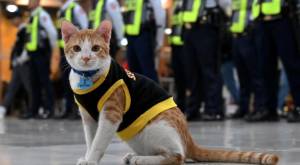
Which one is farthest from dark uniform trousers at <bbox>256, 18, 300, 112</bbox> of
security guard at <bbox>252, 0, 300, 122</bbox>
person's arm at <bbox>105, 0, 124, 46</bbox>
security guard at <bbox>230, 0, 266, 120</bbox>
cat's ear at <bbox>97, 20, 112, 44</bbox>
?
cat's ear at <bbox>97, 20, 112, 44</bbox>

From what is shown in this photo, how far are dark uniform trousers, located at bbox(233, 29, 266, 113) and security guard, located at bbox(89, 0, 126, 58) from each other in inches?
61.6

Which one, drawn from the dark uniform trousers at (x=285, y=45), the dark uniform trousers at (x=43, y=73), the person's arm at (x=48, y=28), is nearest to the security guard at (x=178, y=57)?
the dark uniform trousers at (x=285, y=45)

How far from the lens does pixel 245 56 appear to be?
8781 mm

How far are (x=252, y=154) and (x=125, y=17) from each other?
574 cm

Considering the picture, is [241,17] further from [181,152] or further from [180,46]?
[181,152]

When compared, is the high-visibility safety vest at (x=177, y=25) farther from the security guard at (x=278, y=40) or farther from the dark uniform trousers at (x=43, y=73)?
the dark uniform trousers at (x=43, y=73)

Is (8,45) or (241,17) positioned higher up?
(241,17)

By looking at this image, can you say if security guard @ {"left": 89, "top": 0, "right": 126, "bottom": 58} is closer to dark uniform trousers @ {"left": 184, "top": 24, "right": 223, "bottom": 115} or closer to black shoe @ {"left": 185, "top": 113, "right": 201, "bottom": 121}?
dark uniform trousers @ {"left": 184, "top": 24, "right": 223, "bottom": 115}

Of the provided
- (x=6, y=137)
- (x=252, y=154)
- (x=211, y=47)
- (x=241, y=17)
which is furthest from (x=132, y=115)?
(x=241, y=17)

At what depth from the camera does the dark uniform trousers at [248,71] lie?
7.81 metres

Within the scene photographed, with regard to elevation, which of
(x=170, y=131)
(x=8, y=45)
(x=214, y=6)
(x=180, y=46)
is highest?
(x=170, y=131)

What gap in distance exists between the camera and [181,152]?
3.42 meters

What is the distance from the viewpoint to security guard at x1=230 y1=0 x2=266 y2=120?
8.12 meters

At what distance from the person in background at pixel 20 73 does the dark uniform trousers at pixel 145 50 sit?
2.52 m
